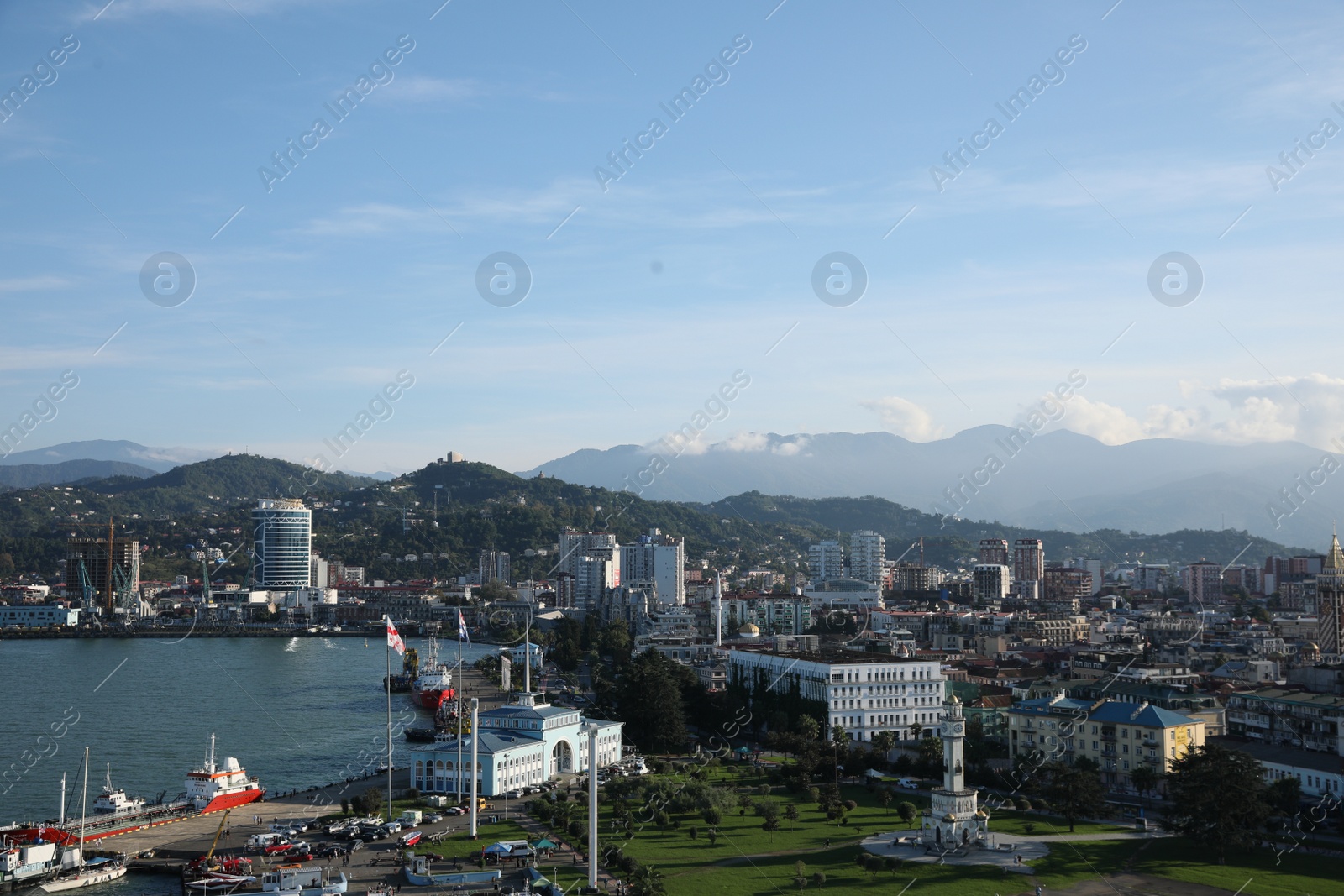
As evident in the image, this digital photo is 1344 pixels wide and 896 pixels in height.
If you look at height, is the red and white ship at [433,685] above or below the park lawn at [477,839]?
below

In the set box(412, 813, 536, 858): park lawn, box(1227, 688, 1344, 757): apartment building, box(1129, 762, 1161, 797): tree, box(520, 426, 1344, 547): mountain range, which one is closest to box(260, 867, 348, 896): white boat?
box(412, 813, 536, 858): park lawn

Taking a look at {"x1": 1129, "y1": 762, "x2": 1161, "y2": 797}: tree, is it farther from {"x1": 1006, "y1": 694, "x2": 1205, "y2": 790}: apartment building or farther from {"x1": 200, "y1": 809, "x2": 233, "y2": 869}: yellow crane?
{"x1": 200, "y1": 809, "x2": 233, "y2": 869}: yellow crane

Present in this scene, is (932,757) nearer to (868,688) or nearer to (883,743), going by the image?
(883,743)

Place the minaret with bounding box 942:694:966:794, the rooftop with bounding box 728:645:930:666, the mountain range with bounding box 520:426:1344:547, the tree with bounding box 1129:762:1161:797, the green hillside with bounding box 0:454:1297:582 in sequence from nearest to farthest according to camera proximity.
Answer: the minaret with bounding box 942:694:966:794 < the tree with bounding box 1129:762:1161:797 < the rooftop with bounding box 728:645:930:666 < the green hillside with bounding box 0:454:1297:582 < the mountain range with bounding box 520:426:1344:547

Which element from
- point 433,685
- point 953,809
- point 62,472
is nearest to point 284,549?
→ point 433,685

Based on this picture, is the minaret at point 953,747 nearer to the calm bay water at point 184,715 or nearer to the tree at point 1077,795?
the tree at point 1077,795

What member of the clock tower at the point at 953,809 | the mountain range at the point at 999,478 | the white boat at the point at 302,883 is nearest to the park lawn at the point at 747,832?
the clock tower at the point at 953,809
